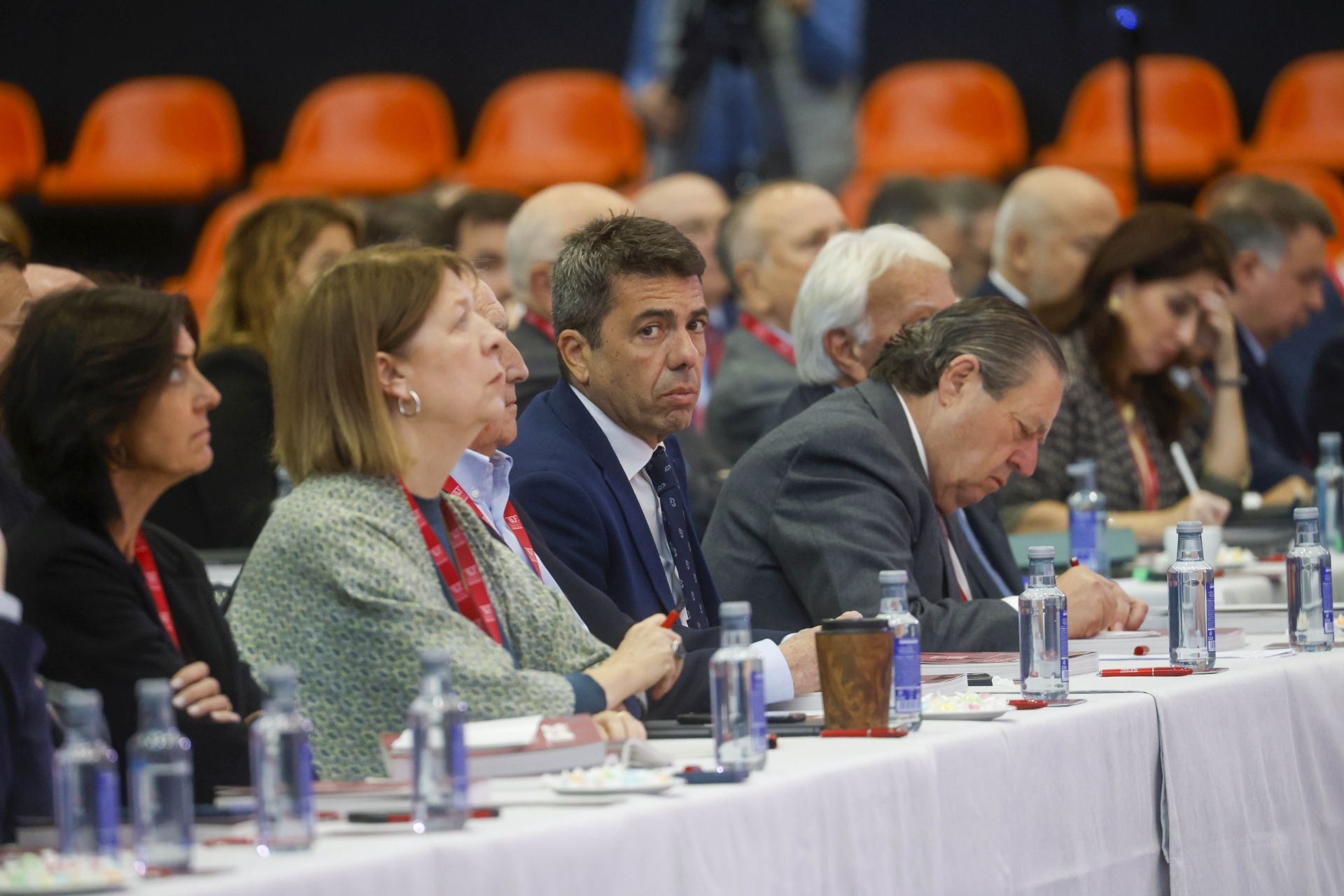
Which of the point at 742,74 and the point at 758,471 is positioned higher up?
the point at 742,74

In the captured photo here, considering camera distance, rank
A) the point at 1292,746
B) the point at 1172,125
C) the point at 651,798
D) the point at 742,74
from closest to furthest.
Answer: the point at 651,798, the point at 1292,746, the point at 742,74, the point at 1172,125

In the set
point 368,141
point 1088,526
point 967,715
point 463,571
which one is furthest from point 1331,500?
point 368,141

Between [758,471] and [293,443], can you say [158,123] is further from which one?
[293,443]

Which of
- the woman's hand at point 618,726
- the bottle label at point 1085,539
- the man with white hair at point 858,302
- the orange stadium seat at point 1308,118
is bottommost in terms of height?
the woman's hand at point 618,726

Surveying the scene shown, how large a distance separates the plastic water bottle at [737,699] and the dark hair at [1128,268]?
11.1 ft

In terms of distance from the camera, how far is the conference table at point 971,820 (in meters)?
1.96

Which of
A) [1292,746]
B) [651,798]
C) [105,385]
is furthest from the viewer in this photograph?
[1292,746]

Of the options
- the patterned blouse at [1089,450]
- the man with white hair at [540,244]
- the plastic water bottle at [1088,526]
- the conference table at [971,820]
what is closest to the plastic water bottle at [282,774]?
the conference table at [971,820]

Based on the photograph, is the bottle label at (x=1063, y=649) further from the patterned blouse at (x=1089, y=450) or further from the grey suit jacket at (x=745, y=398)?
the grey suit jacket at (x=745, y=398)

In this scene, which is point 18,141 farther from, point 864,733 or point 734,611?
point 734,611

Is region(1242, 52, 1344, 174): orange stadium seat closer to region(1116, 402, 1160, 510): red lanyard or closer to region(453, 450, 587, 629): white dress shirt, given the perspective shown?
region(1116, 402, 1160, 510): red lanyard

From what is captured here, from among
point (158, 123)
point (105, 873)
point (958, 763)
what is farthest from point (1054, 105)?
point (105, 873)

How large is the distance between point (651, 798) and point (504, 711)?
1.09 feet

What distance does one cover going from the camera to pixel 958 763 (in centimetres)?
254
